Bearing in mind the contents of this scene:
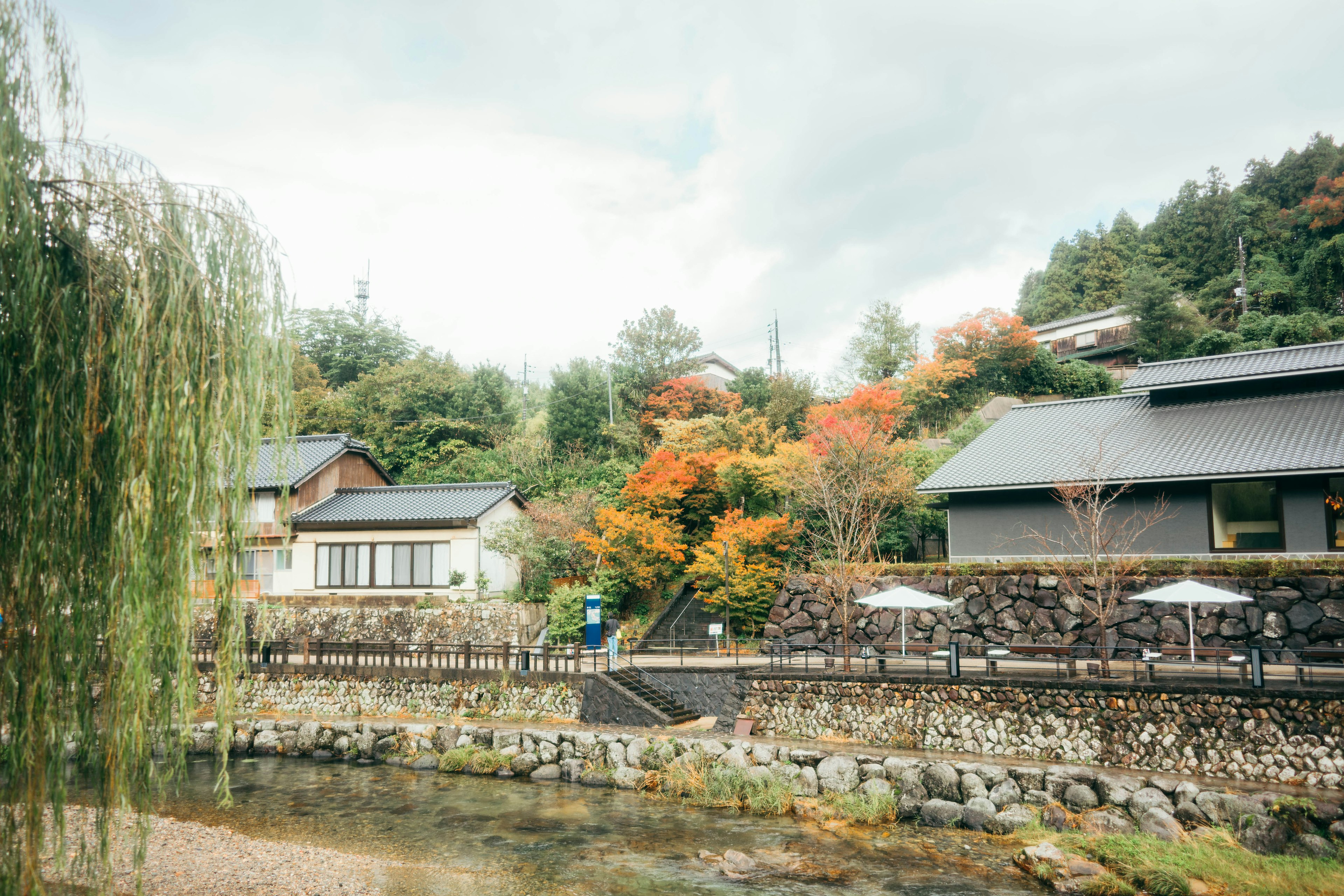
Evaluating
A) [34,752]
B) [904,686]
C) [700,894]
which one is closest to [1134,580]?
[904,686]

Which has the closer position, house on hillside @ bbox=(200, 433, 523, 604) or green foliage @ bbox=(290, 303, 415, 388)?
house on hillside @ bbox=(200, 433, 523, 604)

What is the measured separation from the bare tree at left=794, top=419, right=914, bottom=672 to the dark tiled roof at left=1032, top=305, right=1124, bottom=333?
75.2 feet

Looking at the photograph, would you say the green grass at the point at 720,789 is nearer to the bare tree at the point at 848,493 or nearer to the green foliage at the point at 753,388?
the bare tree at the point at 848,493

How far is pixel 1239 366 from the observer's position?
2122 centimetres

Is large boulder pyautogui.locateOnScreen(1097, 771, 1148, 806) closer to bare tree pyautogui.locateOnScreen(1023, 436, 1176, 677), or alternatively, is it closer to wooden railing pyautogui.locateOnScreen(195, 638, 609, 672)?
bare tree pyautogui.locateOnScreen(1023, 436, 1176, 677)

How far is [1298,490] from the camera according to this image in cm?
1753

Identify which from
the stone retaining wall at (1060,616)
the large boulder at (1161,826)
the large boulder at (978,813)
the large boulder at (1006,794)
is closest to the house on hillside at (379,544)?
the stone retaining wall at (1060,616)

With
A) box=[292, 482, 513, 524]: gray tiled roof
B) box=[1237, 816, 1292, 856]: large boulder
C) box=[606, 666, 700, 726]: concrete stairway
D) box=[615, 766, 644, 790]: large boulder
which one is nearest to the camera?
box=[1237, 816, 1292, 856]: large boulder

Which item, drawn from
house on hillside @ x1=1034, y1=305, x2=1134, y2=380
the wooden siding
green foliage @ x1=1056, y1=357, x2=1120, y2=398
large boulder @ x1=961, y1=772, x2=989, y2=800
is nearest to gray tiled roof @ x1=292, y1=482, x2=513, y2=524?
the wooden siding

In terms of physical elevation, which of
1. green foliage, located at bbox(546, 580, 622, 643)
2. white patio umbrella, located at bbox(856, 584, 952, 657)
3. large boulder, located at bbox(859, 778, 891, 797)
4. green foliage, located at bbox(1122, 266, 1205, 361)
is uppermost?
green foliage, located at bbox(1122, 266, 1205, 361)

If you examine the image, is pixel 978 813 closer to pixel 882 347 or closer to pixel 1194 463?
pixel 1194 463

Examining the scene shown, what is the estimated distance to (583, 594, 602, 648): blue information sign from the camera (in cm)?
1952

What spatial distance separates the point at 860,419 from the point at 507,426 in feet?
60.3

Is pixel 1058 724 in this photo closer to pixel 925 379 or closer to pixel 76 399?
pixel 76 399
